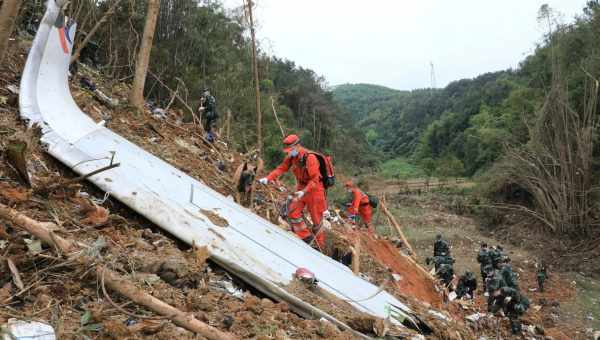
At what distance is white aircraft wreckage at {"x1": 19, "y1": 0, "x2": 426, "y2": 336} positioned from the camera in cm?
366

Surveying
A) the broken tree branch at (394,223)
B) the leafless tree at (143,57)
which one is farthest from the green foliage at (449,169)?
the leafless tree at (143,57)

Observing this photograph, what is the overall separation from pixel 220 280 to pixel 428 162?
33.3 m

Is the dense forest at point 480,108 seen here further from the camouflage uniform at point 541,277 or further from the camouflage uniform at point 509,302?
the camouflage uniform at point 509,302

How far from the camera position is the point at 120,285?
8.66ft

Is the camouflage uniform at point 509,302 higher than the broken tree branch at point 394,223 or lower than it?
lower

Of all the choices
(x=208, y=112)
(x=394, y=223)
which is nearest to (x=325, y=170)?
(x=208, y=112)

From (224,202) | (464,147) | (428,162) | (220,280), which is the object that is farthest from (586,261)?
(464,147)

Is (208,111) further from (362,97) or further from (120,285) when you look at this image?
(362,97)

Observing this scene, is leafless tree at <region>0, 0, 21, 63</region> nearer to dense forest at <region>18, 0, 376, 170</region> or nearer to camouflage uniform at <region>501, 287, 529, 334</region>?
dense forest at <region>18, 0, 376, 170</region>

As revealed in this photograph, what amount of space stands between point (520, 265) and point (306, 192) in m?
10.8

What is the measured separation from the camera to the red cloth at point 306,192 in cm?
574

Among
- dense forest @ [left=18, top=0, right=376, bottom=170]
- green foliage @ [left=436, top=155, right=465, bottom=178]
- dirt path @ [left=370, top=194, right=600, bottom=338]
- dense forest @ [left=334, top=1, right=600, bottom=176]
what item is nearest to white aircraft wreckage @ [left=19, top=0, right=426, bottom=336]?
dense forest @ [left=18, top=0, right=376, bottom=170]

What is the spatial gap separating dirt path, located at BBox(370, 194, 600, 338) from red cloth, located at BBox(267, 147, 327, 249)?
4.95 meters

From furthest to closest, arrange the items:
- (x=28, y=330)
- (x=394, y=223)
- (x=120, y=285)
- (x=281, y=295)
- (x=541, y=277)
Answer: (x=541, y=277)
(x=394, y=223)
(x=281, y=295)
(x=120, y=285)
(x=28, y=330)
